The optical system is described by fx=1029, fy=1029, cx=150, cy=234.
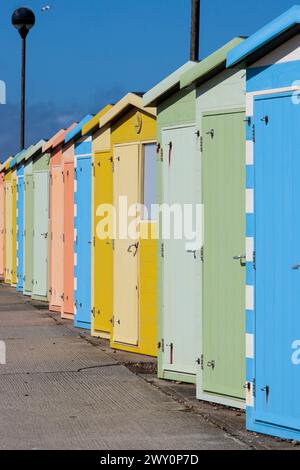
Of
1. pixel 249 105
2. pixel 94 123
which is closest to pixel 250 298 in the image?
pixel 249 105

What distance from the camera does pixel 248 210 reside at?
8.31 metres

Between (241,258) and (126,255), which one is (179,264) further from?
(126,255)

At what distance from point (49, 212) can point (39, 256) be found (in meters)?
1.48

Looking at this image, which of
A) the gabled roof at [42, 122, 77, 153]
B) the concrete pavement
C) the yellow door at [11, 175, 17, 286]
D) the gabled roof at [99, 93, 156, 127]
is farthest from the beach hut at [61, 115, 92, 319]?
the yellow door at [11, 175, 17, 286]

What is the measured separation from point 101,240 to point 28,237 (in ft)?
26.1

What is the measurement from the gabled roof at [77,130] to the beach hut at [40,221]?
3.46 metres

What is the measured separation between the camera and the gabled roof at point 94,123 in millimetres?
14836

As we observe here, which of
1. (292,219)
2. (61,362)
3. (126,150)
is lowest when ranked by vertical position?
(61,362)

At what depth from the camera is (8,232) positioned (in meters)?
26.7

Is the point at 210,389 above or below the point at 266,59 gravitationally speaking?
below

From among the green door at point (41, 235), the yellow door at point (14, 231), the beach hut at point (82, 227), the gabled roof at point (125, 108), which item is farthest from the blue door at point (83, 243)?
the yellow door at point (14, 231)

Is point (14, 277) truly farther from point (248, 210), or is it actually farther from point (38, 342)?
point (248, 210)

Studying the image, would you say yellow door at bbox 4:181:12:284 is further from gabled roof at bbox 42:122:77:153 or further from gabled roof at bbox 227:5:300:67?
gabled roof at bbox 227:5:300:67

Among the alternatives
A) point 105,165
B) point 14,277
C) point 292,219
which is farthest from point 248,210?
point 14,277
